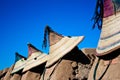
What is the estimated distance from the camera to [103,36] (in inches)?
243

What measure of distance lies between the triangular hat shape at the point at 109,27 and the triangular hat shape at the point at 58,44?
1.98 metres

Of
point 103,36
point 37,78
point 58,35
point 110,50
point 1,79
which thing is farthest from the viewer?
point 1,79

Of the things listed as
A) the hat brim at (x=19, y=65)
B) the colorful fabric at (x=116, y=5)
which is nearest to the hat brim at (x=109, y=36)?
the colorful fabric at (x=116, y=5)

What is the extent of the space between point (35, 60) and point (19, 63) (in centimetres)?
178

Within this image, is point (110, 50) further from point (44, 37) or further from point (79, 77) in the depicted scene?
point (44, 37)

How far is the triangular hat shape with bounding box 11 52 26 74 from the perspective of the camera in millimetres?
11926

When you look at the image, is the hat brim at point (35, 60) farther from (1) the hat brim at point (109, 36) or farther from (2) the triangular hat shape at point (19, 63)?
(1) the hat brim at point (109, 36)

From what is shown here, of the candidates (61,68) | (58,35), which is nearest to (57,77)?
(61,68)

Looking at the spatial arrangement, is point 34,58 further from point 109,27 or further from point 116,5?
point 116,5

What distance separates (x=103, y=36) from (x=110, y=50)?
515 mm

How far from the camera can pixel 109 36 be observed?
19.7ft

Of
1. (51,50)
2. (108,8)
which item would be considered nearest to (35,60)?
(51,50)

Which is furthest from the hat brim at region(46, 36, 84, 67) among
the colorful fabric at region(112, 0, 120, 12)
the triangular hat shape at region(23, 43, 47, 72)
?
the colorful fabric at region(112, 0, 120, 12)

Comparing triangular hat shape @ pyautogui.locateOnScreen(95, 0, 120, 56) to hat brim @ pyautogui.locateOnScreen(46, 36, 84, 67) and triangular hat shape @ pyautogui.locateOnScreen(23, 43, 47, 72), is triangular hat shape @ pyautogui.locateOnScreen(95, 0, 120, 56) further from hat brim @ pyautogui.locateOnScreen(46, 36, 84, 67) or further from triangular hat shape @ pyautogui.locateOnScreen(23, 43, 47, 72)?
triangular hat shape @ pyautogui.locateOnScreen(23, 43, 47, 72)
